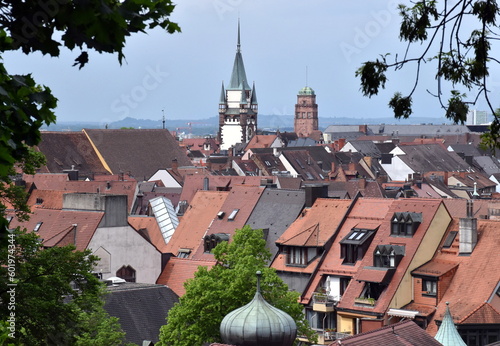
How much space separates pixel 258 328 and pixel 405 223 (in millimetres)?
18120

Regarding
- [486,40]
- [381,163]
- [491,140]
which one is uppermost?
[381,163]

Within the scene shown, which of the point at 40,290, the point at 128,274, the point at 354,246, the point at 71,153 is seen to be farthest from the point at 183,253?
the point at 71,153

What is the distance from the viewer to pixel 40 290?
20.9 meters

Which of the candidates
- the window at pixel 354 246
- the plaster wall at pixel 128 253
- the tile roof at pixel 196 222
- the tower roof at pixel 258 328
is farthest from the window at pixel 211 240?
the tower roof at pixel 258 328

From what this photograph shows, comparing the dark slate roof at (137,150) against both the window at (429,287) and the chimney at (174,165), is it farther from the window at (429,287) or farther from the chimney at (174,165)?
the window at (429,287)

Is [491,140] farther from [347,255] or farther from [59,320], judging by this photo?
[347,255]

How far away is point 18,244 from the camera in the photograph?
70.8ft

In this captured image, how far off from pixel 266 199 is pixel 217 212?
3388 millimetres

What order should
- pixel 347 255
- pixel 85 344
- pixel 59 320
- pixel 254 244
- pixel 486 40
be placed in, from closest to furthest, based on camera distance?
pixel 486 40
pixel 59 320
pixel 85 344
pixel 254 244
pixel 347 255

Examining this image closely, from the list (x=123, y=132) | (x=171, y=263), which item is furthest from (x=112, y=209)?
(x=123, y=132)

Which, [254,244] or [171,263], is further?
[171,263]

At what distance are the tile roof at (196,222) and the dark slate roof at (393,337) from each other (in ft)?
89.7

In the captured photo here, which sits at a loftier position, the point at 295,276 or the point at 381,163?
the point at 381,163

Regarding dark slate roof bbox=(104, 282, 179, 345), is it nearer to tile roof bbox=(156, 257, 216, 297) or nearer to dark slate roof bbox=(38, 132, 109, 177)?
tile roof bbox=(156, 257, 216, 297)
